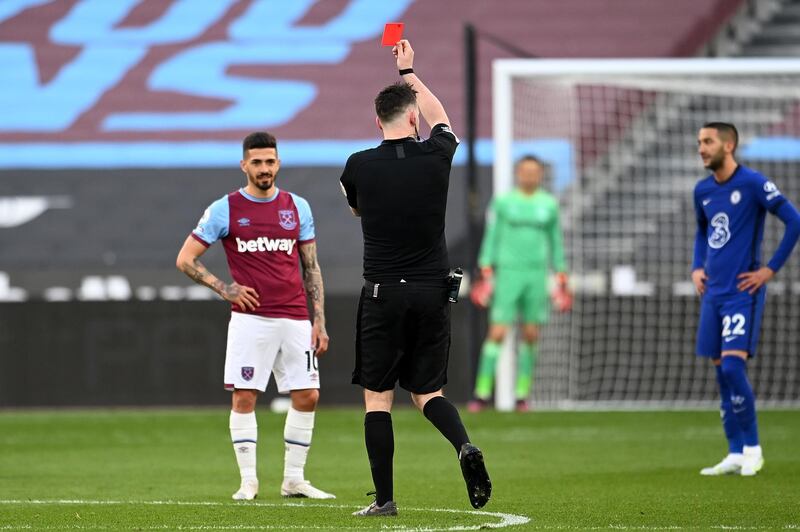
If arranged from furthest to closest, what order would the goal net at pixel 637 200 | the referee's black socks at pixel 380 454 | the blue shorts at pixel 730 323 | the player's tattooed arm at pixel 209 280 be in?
the goal net at pixel 637 200 → the blue shorts at pixel 730 323 → the player's tattooed arm at pixel 209 280 → the referee's black socks at pixel 380 454

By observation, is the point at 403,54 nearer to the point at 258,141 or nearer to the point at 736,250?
the point at 258,141

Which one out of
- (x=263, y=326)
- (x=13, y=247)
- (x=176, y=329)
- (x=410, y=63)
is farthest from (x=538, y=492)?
(x=13, y=247)

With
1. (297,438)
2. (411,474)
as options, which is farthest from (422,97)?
(411,474)

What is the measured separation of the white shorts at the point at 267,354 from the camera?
23.2ft

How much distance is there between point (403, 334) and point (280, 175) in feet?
45.0

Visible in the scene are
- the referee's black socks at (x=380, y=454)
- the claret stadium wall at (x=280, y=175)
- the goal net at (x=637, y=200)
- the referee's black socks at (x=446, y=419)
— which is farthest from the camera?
the claret stadium wall at (x=280, y=175)

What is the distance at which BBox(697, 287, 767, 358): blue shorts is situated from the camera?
7.96 metres

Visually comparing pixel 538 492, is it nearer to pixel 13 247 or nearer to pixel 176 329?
pixel 176 329

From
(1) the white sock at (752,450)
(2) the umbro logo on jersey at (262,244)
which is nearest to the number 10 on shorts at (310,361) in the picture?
(2) the umbro logo on jersey at (262,244)

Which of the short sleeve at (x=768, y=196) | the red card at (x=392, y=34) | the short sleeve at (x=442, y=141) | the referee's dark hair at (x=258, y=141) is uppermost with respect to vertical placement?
the red card at (x=392, y=34)

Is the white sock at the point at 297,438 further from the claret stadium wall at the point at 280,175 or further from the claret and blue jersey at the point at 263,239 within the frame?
the claret stadium wall at the point at 280,175

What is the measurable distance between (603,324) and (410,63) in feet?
30.1

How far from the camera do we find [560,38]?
20359 millimetres

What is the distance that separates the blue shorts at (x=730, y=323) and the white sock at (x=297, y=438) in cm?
231
